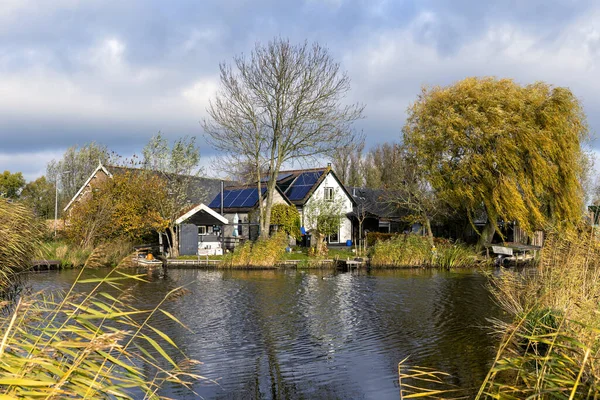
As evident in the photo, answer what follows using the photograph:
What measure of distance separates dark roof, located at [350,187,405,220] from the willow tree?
339 inches

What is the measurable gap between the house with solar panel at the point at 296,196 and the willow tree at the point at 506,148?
29.5 ft

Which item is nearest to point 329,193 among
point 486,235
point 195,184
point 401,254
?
point 195,184

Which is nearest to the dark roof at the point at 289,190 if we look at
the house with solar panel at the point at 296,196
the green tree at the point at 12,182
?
the house with solar panel at the point at 296,196

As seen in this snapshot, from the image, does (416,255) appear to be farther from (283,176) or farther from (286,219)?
(283,176)

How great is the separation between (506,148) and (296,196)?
1540 cm

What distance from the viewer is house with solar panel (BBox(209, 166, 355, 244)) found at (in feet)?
125

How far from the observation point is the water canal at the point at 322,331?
8953 mm

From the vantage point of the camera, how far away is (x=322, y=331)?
509 inches

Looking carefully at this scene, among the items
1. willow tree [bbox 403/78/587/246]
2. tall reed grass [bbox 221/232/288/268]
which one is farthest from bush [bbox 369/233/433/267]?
tall reed grass [bbox 221/232/288/268]

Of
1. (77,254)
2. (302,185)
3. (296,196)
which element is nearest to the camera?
(77,254)

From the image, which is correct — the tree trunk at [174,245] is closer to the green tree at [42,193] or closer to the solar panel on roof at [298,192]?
the solar panel on roof at [298,192]

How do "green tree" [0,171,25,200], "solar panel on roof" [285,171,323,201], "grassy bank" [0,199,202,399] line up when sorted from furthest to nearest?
"green tree" [0,171,25,200] < "solar panel on roof" [285,171,323,201] < "grassy bank" [0,199,202,399]

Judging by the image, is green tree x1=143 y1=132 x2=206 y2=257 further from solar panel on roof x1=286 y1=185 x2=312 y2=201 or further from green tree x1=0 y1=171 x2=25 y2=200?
green tree x1=0 y1=171 x2=25 y2=200

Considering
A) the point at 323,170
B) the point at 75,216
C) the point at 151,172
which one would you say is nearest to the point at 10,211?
the point at 75,216
